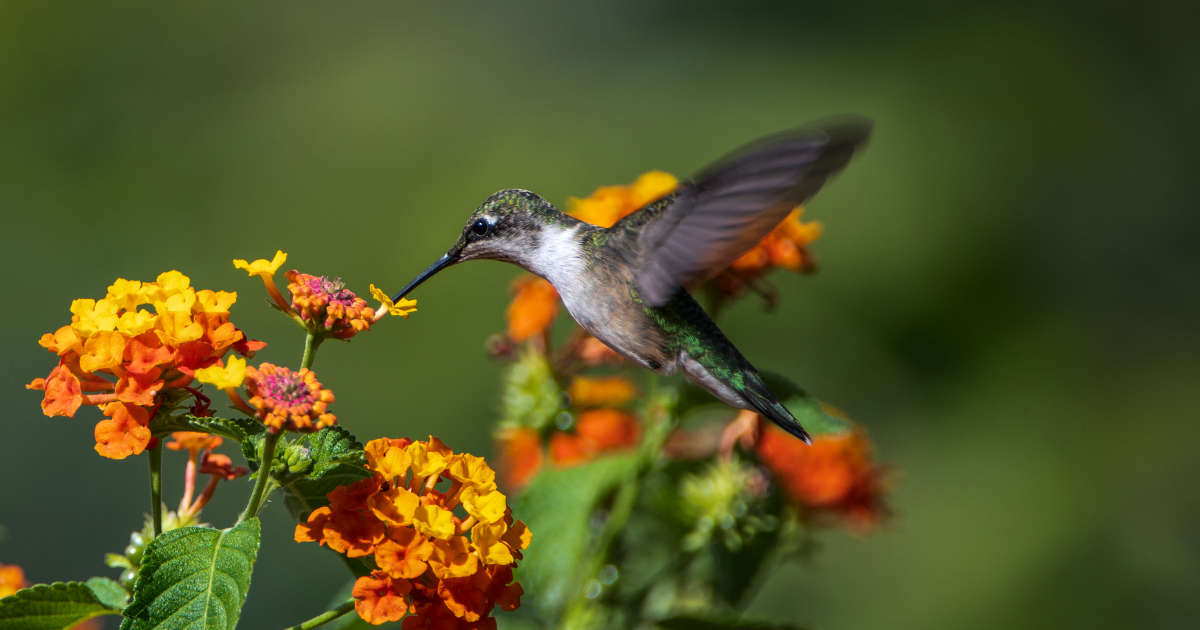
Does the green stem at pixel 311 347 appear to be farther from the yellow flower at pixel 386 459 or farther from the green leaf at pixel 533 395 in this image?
the green leaf at pixel 533 395

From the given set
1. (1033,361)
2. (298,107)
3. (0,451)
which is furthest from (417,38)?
(1033,361)

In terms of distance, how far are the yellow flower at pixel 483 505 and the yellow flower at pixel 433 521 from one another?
0.03 m

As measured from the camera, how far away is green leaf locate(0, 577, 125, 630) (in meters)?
0.89

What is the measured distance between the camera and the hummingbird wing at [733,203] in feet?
3.68

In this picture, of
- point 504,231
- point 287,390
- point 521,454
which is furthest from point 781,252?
point 287,390

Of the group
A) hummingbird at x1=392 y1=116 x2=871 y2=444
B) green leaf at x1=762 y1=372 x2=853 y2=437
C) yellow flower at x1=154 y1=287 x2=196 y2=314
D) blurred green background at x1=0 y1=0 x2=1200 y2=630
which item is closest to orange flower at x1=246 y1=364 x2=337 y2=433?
yellow flower at x1=154 y1=287 x2=196 y2=314

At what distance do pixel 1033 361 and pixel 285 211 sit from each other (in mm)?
3284

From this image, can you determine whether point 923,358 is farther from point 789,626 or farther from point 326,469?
point 326,469

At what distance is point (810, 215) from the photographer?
3.81m

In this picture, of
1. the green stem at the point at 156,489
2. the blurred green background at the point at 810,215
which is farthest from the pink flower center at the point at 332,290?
the blurred green background at the point at 810,215

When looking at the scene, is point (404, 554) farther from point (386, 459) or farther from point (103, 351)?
point (103, 351)

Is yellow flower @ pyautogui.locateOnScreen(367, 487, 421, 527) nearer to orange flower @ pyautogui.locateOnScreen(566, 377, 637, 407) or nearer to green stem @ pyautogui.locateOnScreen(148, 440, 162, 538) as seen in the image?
green stem @ pyautogui.locateOnScreen(148, 440, 162, 538)

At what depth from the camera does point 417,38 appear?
5.16 meters

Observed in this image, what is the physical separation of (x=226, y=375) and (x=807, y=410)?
0.89 m
